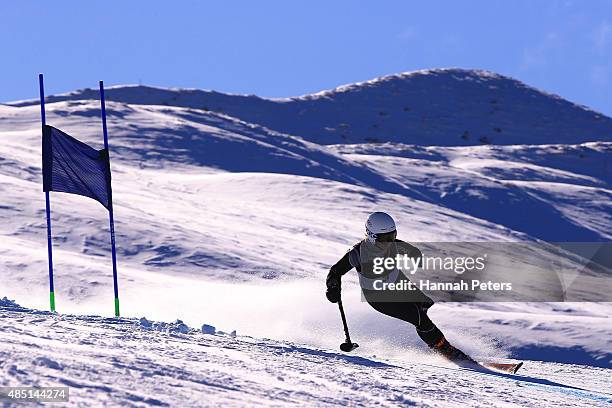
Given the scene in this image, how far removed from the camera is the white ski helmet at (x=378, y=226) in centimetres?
887

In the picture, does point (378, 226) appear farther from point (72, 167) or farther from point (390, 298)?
point (72, 167)

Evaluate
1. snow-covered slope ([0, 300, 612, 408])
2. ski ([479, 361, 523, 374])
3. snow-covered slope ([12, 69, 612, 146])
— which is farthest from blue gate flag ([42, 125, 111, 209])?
snow-covered slope ([12, 69, 612, 146])

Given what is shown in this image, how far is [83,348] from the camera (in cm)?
659

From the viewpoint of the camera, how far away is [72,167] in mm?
11281

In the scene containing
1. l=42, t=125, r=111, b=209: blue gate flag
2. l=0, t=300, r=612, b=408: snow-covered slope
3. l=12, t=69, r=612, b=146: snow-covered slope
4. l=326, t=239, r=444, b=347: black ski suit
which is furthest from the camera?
l=12, t=69, r=612, b=146: snow-covered slope

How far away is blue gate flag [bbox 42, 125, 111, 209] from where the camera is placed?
439 inches

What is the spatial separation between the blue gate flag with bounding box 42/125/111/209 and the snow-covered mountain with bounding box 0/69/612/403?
1.55 m

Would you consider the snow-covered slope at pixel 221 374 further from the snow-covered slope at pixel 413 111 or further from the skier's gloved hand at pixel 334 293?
the snow-covered slope at pixel 413 111

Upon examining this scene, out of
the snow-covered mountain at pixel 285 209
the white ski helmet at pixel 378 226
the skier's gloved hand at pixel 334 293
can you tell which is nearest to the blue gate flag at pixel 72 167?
the snow-covered mountain at pixel 285 209

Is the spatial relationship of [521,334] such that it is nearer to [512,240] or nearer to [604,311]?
[604,311]

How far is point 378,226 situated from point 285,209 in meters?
17.5

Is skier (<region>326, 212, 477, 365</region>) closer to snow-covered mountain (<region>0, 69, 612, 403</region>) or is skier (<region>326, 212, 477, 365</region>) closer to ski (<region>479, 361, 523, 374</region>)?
ski (<region>479, 361, 523, 374</region>)

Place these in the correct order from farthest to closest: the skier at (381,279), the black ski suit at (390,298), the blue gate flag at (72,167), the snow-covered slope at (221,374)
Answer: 1. the blue gate flag at (72,167)
2. the black ski suit at (390,298)
3. the skier at (381,279)
4. the snow-covered slope at (221,374)

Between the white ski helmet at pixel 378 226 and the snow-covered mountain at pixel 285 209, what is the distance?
4.37 feet
